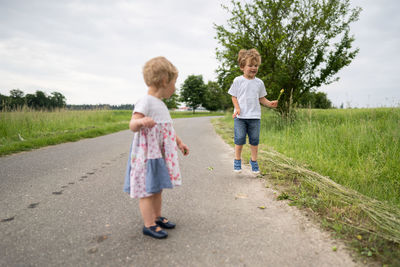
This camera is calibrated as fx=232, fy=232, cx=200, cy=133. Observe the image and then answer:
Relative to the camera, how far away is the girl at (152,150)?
1.94m

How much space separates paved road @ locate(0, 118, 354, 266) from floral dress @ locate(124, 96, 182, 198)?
0.43 m

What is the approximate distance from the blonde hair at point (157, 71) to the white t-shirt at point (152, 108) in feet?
0.44

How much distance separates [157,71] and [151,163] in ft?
2.55

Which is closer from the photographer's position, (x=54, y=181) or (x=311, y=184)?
(x=311, y=184)

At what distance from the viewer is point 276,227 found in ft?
6.86

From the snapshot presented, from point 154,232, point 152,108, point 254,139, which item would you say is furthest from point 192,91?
point 154,232

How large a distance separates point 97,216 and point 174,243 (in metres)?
0.97

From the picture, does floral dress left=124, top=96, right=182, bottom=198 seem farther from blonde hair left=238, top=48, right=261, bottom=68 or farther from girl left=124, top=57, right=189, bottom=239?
blonde hair left=238, top=48, right=261, bottom=68

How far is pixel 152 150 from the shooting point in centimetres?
199

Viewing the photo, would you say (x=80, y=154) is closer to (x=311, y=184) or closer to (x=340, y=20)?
(x=311, y=184)

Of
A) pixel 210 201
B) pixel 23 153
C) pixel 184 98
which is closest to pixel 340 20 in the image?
pixel 210 201

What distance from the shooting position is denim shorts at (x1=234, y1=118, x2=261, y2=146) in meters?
3.81

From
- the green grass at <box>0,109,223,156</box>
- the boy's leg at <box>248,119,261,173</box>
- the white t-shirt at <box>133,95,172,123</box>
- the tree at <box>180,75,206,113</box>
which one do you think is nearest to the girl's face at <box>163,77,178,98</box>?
the white t-shirt at <box>133,95,172,123</box>

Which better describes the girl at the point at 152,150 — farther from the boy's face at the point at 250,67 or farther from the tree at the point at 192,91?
the tree at the point at 192,91
